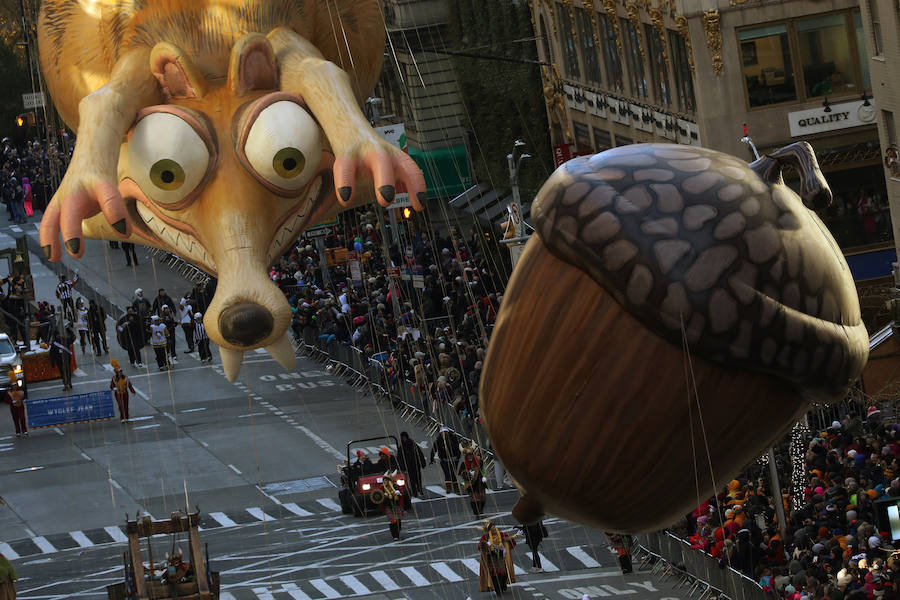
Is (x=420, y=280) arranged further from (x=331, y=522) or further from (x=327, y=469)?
(x=331, y=522)

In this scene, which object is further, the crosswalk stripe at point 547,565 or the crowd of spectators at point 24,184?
the crowd of spectators at point 24,184

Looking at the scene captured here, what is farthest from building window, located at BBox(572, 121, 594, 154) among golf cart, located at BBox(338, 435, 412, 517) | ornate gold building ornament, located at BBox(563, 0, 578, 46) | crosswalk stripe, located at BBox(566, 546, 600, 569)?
crosswalk stripe, located at BBox(566, 546, 600, 569)

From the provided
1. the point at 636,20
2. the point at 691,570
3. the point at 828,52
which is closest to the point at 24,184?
the point at 636,20

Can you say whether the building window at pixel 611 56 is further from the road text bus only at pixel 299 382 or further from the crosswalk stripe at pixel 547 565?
the crosswalk stripe at pixel 547 565

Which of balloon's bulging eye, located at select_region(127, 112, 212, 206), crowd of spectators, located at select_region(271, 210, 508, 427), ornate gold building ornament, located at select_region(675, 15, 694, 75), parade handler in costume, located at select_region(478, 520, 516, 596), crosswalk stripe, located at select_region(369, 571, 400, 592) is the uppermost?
ornate gold building ornament, located at select_region(675, 15, 694, 75)

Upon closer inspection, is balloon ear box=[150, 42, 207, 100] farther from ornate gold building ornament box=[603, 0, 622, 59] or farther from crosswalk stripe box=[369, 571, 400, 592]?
ornate gold building ornament box=[603, 0, 622, 59]

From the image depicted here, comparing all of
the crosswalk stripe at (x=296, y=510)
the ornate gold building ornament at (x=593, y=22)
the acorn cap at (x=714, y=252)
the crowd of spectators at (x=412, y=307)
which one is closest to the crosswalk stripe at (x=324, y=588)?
the crosswalk stripe at (x=296, y=510)

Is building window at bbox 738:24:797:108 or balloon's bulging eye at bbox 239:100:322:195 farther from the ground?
building window at bbox 738:24:797:108

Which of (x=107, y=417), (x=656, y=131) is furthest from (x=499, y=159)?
(x=107, y=417)
